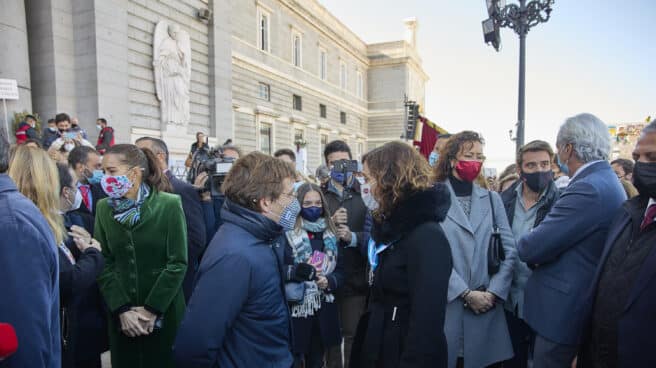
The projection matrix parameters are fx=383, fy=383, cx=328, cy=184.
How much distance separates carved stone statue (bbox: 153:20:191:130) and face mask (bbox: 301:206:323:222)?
1197 cm

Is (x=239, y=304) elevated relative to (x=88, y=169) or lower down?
A: lower down

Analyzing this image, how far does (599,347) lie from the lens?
1954 millimetres

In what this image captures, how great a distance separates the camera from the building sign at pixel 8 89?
27.7 ft

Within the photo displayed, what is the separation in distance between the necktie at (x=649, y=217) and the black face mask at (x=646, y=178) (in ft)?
0.20

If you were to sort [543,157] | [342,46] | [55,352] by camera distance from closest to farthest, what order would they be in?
[55,352]
[543,157]
[342,46]

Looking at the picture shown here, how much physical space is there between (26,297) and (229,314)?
76cm

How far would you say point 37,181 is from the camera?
211cm

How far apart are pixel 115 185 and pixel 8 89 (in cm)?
840

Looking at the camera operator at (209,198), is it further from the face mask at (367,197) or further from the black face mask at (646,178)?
the black face mask at (646,178)

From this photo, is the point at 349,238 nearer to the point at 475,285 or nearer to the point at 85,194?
the point at 475,285

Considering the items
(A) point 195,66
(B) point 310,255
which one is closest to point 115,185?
(B) point 310,255

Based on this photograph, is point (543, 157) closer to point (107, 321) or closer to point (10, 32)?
point (107, 321)

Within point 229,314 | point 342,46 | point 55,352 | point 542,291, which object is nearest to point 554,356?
point 542,291

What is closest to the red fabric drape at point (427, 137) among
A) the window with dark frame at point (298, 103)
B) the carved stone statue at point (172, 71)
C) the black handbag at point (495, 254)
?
the black handbag at point (495, 254)
